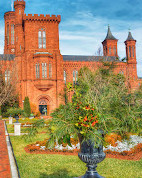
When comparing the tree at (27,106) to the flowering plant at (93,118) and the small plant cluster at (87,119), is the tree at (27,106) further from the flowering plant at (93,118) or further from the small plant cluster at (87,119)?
the small plant cluster at (87,119)

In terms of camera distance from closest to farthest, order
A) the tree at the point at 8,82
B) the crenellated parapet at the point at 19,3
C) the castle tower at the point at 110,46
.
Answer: the tree at the point at 8,82, the crenellated parapet at the point at 19,3, the castle tower at the point at 110,46

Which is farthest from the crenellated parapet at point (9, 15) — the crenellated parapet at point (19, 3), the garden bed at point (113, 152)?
the garden bed at point (113, 152)

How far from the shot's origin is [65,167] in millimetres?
7426

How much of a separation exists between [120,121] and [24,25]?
3743cm

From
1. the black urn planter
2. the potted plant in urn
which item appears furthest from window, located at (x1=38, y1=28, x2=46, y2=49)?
the black urn planter

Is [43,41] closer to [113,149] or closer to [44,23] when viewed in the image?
[44,23]

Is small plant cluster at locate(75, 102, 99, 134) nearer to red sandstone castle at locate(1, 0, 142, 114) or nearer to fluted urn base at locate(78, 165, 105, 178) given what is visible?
fluted urn base at locate(78, 165, 105, 178)

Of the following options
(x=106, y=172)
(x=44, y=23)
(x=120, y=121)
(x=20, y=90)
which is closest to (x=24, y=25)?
(x=44, y=23)

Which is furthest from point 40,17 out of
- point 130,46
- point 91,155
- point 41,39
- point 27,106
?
point 91,155

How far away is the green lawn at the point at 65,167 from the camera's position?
6.67 meters

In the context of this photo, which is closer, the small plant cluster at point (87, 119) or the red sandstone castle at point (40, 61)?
the small plant cluster at point (87, 119)

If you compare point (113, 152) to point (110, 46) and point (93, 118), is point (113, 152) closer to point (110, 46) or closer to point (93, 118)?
point (93, 118)

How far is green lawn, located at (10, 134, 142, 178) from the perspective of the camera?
6668 mm

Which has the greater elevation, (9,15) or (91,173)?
(9,15)
